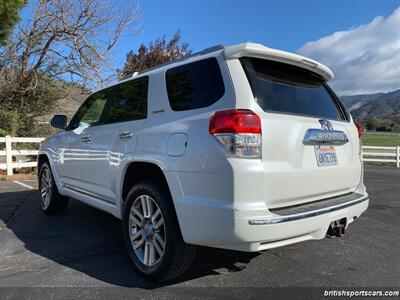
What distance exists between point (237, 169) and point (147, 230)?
49.2 inches

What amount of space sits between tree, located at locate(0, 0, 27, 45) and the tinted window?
9.80 metres

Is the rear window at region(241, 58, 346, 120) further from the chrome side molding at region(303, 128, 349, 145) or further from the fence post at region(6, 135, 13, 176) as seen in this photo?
the fence post at region(6, 135, 13, 176)

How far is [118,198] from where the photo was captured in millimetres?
4074

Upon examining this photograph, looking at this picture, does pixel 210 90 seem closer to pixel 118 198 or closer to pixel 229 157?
pixel 229 157

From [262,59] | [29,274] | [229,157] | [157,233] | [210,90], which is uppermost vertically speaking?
[262,59]

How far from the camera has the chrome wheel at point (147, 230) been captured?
3.41 meters

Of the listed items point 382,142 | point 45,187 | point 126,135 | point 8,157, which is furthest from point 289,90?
point 382,142

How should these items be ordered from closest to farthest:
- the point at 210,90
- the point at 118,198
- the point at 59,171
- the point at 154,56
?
the point at 210,90 < the point at 118,198 < the point at 59,171 < the point at 154,56

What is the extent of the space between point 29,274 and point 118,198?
43.3 inches

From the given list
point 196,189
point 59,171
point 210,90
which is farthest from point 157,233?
point 59,171

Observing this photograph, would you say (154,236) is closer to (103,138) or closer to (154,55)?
(103,138)

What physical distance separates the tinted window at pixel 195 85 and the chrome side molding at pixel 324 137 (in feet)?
2.70

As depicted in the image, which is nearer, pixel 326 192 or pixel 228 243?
pixel 228 243

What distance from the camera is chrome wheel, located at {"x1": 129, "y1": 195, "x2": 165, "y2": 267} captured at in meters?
3.41
